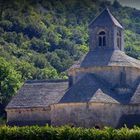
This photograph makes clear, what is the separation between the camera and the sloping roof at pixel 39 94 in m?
66.2

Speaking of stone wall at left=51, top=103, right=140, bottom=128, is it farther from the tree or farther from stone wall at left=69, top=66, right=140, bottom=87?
the tree

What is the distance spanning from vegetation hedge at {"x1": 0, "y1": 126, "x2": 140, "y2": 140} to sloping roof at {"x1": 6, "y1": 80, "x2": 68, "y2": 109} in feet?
35.5

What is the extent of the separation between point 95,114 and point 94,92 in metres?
1.99

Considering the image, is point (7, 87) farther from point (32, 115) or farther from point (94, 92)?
point (94, 92)

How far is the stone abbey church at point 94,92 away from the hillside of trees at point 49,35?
43809 millimetres

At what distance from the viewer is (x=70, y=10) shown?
554 ft

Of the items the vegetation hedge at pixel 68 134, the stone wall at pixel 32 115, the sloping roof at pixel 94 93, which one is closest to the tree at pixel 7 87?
the stone wall at pixel 32 115

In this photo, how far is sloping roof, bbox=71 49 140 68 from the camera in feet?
211

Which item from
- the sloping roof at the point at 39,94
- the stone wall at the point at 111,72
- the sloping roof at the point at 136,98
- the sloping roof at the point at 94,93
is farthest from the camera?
the sloping roof at the point at 39,94

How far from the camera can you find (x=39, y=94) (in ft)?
221

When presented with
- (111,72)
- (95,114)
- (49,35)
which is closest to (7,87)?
(111,72)

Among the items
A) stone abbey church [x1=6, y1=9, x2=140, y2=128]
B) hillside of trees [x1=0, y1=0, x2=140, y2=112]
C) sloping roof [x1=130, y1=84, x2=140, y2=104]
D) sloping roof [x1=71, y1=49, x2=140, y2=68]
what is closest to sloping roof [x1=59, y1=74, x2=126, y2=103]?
stone abbey church [x1=6, y1=9, x2=140, y2=128]

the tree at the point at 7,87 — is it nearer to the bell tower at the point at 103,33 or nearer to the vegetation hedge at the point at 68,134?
the bell tower at the point at 103,33

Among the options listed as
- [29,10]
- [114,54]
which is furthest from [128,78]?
[29,10]
